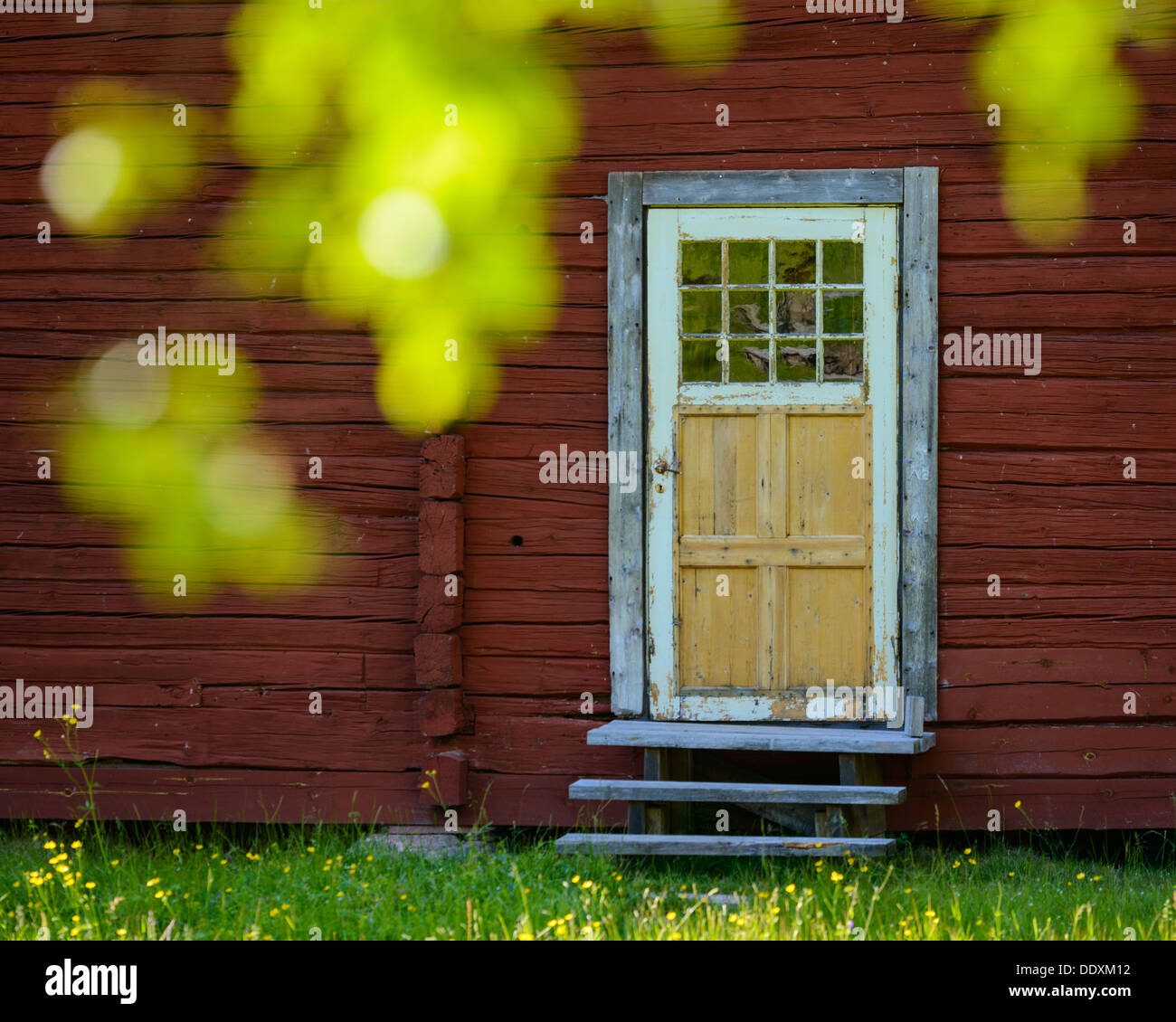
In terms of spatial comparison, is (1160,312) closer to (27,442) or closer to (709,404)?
(709,404)

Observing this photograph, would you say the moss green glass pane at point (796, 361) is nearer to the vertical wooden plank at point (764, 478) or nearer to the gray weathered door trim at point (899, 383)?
the vertical wooden plank at point (764, 478)

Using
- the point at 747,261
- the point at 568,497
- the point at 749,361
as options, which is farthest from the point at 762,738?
the point at 747,261

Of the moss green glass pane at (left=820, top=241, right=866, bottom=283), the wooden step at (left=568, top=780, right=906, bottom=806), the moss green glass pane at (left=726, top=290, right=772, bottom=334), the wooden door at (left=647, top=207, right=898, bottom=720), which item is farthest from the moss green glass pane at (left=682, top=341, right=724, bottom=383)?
the wooden step at (left=568, top=780, right=906, bottom=806)

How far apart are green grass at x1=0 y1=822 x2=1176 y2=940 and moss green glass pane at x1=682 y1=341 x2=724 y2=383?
2.09 meters

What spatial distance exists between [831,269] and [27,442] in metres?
3.78

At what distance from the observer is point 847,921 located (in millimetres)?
3451

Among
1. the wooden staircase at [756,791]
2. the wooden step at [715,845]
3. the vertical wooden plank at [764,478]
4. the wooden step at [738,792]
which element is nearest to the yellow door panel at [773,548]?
the vertical wooden plank at [764,478]

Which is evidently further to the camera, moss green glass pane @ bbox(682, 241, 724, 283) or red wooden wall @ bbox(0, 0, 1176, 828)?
A: moss green glass pane @ bbox(682, 241, 724, 283)

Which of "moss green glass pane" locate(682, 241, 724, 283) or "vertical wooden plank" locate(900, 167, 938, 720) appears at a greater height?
"moss green glass pane" locate(682, 241, 724, 283)

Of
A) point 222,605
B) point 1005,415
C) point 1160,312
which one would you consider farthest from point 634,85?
point 222,605

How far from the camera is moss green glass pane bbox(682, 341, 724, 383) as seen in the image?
4855 millimetres

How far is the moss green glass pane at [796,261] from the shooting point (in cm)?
482

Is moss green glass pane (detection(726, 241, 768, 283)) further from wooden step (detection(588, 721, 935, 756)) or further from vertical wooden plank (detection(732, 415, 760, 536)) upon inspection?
wooden step (detection(588, 721, 935, 756))

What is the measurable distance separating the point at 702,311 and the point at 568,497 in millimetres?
1032
